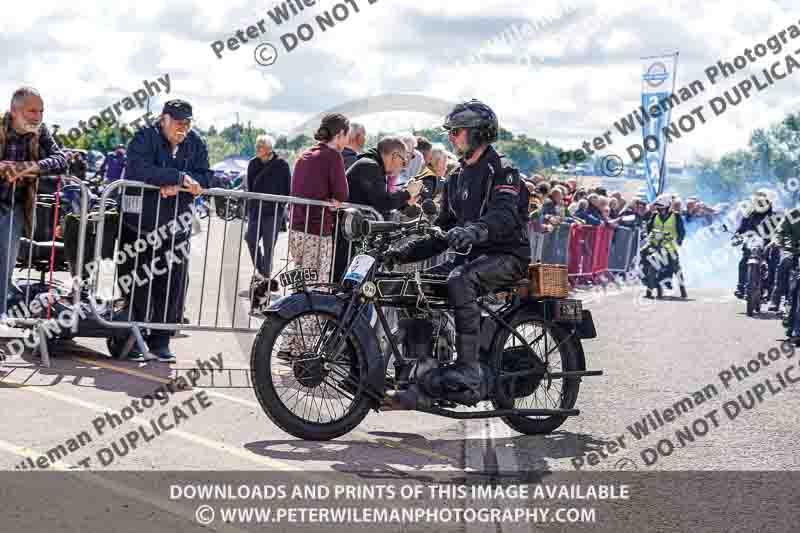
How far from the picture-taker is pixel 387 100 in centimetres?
2156

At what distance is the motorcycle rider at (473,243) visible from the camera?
277 inches

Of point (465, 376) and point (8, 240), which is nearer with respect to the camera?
point (465, 376)

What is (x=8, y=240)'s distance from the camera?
9109 mm

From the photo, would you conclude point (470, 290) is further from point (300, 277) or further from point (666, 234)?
point (666, 234)

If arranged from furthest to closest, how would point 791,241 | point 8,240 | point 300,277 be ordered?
point 791,241 → point 8,240 → point 300,277

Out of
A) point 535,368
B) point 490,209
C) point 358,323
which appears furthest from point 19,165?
point 535,368

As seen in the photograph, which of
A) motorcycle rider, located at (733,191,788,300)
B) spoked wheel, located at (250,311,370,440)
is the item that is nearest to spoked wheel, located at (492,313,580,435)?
spoked wheel, located at (250,311,370,440)

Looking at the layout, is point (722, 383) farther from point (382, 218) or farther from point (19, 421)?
point (19, 421)

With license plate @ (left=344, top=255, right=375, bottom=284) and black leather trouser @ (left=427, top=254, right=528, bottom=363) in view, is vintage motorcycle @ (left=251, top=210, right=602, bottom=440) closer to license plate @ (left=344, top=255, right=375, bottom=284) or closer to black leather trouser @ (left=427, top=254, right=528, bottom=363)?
license plate @ (left=344, top=255, right=375, bottom=284)

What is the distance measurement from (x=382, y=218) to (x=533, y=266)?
8.71 feet

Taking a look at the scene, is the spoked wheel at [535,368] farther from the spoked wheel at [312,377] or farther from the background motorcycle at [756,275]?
the background motorcycle at [756,275]

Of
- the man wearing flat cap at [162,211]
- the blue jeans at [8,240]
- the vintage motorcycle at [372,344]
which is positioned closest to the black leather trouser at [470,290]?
the vintage motorcycle at [372,344]

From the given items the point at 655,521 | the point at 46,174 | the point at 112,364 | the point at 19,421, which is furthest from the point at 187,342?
the point at 655,521

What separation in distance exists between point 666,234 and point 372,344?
56.7 ft
